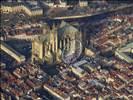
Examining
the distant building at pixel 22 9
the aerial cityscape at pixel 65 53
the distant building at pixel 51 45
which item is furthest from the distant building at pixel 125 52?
the distant building at pixel 22 9

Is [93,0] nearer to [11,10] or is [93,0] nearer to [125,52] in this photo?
[11,10]

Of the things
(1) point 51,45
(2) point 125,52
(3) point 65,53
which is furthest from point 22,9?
A: (2) point 125,52

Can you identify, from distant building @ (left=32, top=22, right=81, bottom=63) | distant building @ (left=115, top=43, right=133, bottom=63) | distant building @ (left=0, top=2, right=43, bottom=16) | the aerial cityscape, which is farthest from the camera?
distant building @ (left=0, top=2, right=43, bottom=16)

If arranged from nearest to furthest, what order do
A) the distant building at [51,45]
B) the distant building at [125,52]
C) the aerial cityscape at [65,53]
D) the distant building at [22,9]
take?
the aerial cityscape at [65,53], the distant building at [51,45], the distant building at [125,52], the distant building at [22,9]

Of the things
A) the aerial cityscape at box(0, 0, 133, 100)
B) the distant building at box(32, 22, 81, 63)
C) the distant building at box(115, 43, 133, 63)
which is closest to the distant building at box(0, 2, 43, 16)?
the aerial cityscape at box(0, 0, 133, 100)

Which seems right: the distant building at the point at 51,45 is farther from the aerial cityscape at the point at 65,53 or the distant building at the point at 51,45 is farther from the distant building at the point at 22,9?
the distant building at the point at 22,9

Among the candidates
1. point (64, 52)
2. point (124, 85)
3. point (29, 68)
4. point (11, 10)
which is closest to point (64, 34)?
point (64, 52)

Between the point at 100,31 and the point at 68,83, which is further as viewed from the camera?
the point at 100,31

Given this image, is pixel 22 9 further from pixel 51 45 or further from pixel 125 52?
pixel 125 52

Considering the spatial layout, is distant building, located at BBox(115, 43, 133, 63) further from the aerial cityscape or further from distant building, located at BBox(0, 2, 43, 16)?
distant building, located at BBox(0, 2, 43, 16)
